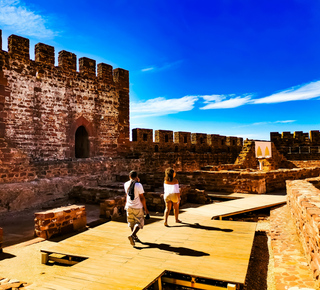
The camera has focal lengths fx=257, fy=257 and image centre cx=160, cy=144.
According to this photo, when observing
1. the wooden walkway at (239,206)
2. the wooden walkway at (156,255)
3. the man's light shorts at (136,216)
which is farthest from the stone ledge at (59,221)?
the wooden walkway at (239,206)

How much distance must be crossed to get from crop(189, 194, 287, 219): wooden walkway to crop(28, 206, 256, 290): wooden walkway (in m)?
1.08

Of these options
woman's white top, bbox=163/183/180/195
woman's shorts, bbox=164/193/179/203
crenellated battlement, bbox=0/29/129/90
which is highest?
crenellated battlement, bbox=0/29/129/90

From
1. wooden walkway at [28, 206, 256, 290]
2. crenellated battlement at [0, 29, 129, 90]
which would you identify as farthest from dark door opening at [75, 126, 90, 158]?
wooden walkway at [28, 206, 256, 290]

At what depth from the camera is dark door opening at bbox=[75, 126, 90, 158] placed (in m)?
13.2

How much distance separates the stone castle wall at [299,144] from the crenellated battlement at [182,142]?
3.49 m

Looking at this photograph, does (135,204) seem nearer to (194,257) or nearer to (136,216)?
(136,216)

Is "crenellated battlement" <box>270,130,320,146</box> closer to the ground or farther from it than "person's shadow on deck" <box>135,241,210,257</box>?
farther from it

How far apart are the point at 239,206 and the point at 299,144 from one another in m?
16.3

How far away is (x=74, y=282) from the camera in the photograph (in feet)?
10.8

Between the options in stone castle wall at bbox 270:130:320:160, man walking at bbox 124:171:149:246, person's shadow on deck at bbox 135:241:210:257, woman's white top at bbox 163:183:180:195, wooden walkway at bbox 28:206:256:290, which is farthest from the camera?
stone castle wall at bbox 270:130:320:160

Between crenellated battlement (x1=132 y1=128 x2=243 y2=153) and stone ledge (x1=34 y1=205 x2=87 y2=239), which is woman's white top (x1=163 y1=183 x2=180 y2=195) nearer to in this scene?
stone ledge (x1=34 y1=205 x2=87 y2=239)

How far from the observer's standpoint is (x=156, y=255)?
4086 mm

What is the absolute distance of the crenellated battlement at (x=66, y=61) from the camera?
402 inches

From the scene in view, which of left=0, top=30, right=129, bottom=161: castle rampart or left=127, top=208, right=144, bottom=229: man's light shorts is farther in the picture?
left=0, top=30, right=129, bottom=161: castle rampart
